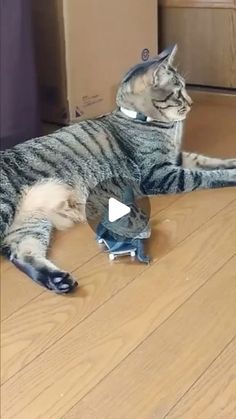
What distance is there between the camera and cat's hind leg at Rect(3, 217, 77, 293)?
1.18m

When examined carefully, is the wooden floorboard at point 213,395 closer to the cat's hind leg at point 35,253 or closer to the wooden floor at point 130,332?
the wooden floor at point 130,332

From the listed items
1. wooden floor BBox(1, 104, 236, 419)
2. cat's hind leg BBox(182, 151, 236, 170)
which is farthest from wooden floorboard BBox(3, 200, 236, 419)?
cat's hind leg BBox(182, 151, 236, 170)

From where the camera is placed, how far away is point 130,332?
3.49ft

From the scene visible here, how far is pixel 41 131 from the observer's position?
1.90m

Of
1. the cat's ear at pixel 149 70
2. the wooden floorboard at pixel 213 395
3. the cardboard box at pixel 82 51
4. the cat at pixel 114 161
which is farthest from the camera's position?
the cardboard box at pixel 82 51

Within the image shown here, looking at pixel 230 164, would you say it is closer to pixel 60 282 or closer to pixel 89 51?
pixel 89 51

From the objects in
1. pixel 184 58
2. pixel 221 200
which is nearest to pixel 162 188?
pixel 221 200

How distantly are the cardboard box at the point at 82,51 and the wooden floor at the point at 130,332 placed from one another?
2.17ft

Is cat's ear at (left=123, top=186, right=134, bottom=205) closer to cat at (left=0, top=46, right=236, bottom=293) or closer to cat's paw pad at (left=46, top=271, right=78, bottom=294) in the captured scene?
cat at (left=0, top=46, right=236, bottom=293)

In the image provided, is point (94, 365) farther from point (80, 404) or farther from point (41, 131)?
point (41, 131)

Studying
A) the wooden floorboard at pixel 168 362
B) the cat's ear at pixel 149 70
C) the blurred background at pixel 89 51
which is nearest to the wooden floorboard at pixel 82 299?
the wooden floorboard at pixel 168 362

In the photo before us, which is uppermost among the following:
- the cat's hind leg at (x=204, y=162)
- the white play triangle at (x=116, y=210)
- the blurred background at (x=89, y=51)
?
the blurred background at (x=89, y=51)

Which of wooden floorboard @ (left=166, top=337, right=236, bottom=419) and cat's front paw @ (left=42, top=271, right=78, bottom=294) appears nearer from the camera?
wooden floorboard @ (left=166, top=337, right=236, bottom=419)

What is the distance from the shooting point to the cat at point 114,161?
1.41 meters
